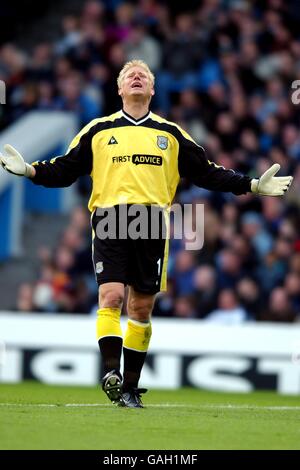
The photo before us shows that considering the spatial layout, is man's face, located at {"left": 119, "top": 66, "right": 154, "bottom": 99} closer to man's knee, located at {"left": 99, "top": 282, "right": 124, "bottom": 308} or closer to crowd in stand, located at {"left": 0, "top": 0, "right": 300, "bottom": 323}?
man's knee, located at {"left": 99, "top": 282, "right": 124, "bottom": 308}

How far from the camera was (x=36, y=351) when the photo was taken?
1428cm

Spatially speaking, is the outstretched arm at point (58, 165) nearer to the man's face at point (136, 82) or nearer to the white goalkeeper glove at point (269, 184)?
the man's face at point (136, 82)

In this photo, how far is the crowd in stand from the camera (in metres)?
15.4

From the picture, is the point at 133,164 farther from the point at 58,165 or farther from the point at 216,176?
the point at 216,176

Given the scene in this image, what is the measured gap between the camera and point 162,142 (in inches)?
349

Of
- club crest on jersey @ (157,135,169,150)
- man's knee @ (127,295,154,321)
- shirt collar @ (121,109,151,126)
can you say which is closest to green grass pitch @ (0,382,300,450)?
man's knee @ (127,295,154,321)

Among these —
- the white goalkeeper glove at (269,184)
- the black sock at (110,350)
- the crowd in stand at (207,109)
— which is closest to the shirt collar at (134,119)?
the white goalkeeper glove at (269,184)

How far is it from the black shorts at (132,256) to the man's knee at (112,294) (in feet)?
0.14

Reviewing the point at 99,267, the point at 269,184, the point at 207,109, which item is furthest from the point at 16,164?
the point at 207,109

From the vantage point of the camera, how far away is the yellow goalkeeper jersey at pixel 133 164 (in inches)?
343

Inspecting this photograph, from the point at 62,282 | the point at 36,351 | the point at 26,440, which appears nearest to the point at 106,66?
the point at 62,282

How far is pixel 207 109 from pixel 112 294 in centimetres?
968

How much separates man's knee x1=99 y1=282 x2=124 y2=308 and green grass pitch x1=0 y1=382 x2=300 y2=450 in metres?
0.73
